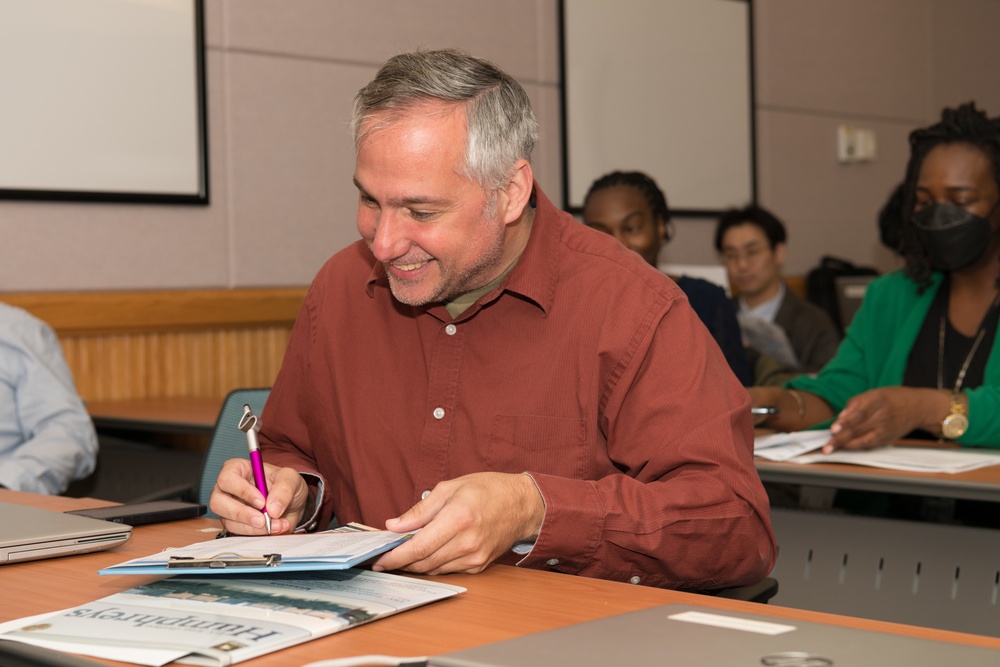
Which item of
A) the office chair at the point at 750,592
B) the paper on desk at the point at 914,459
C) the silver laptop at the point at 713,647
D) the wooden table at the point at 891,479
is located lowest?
the office chair at the point at 750,592

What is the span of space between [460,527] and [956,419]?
1499 mm

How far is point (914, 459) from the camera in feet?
7.13

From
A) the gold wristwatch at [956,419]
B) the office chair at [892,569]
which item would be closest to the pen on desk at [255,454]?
the office chair at [892,569]

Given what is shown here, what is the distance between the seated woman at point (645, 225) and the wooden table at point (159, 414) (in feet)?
4.21

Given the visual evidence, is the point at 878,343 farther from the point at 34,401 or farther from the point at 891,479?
the point at 34,401

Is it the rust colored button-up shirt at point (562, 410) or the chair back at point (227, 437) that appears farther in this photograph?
the chair back at point (227, 437)

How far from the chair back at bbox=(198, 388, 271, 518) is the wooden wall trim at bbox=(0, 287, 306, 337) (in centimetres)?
132

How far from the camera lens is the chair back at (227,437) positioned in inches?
88.8

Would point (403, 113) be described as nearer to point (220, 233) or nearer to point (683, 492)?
point (683, 492)

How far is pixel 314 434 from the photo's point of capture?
1.75 metres

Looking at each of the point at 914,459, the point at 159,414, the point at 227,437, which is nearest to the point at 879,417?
the point at 914,459

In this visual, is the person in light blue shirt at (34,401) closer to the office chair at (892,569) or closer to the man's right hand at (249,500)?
the man's right hand at (249,500)

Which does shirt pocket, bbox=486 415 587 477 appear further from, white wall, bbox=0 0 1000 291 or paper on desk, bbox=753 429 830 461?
white wall, bbox=0 0 1000 291

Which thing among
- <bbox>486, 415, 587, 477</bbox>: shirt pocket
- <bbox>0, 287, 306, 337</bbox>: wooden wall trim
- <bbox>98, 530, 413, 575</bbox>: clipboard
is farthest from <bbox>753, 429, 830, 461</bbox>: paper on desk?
<bbox>0, 287, 306, 337</bbox>: wooden wall trim
